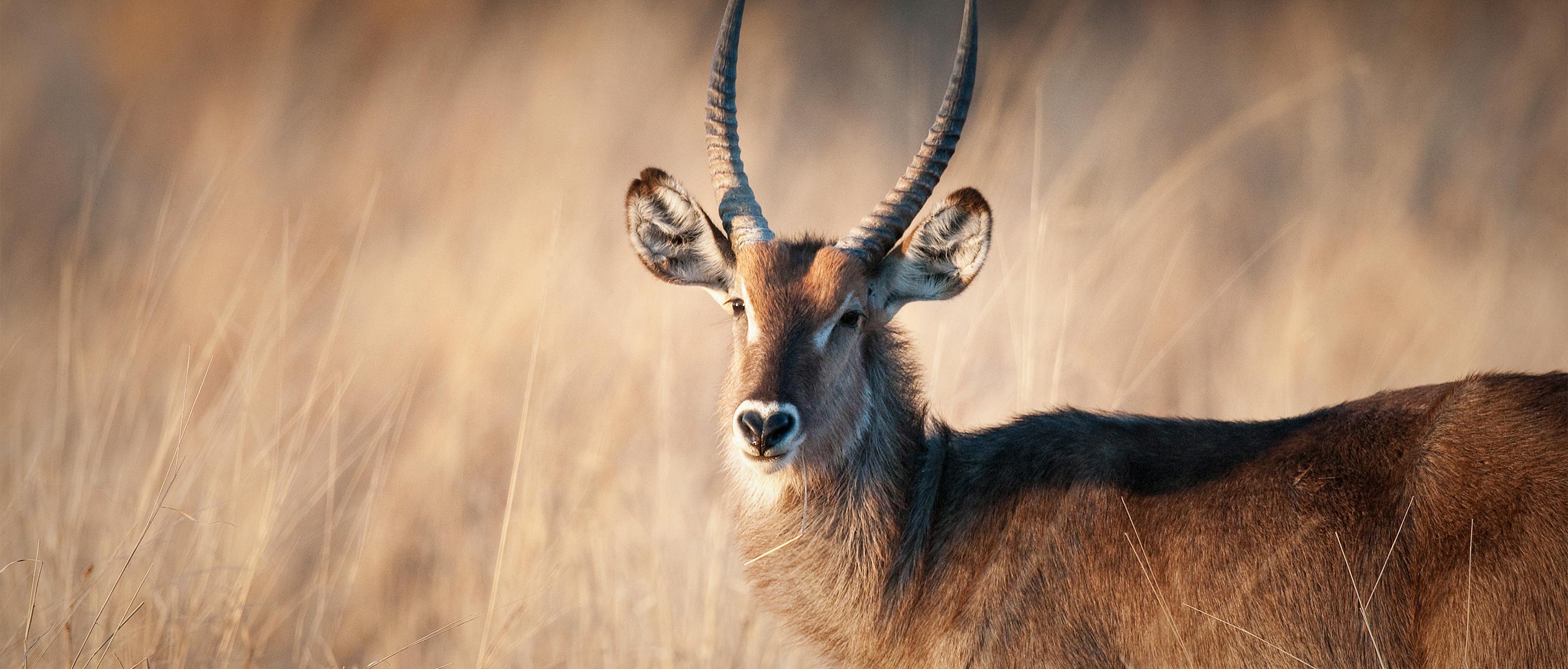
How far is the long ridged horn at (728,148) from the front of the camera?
4.46 m

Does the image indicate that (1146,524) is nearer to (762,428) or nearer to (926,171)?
(762,428)

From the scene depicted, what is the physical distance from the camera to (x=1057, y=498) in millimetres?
3852

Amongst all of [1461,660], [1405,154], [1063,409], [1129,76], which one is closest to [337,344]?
[1063,409]

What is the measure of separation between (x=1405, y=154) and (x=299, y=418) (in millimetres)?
11563

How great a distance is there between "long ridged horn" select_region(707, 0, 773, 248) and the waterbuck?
1cm

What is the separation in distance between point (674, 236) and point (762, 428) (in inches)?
57.4

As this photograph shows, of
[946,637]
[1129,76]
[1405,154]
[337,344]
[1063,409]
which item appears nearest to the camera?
[946,637]

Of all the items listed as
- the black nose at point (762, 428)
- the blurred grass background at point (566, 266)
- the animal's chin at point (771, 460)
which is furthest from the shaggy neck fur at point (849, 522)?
the blurred grass background at point (566, 266)

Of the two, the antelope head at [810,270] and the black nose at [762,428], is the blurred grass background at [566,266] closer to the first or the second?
the antelope head at [810,270]

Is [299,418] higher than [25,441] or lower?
higher

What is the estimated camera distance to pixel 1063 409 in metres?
4.50

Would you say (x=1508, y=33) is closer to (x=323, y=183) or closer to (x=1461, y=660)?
(x=1461, y=660)

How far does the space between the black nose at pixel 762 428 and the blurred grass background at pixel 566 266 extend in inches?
65.9

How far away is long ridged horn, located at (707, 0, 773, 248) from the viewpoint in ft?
14.6
